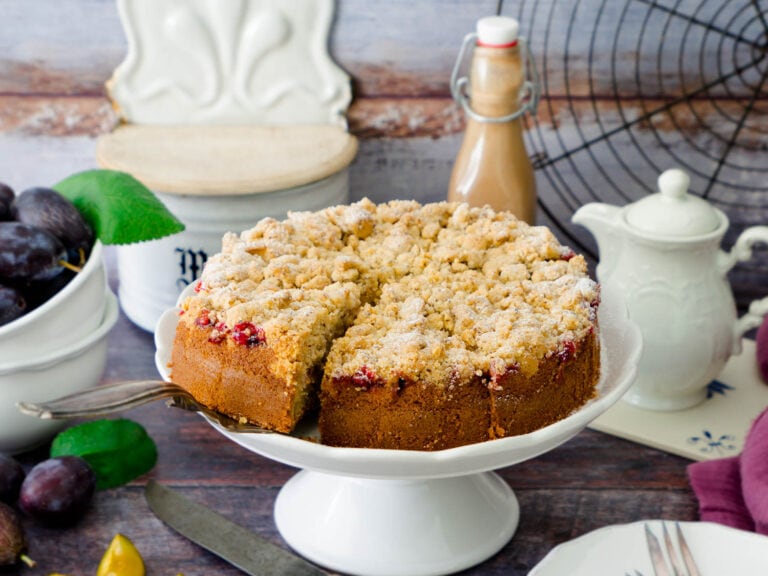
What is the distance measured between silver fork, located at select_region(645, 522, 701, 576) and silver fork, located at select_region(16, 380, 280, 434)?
386 mm

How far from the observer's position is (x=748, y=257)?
1.28 metres

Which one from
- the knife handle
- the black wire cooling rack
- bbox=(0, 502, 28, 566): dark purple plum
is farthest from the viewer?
the black wire cooling rack

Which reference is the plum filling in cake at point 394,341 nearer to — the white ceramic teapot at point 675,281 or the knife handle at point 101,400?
the knife handle at point 101,400

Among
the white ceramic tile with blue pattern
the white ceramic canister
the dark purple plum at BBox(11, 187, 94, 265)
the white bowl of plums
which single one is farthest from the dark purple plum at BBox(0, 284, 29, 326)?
the white ceramic tile with blue pattern

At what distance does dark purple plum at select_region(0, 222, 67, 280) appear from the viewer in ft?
3.70

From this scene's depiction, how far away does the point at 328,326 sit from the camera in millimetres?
983

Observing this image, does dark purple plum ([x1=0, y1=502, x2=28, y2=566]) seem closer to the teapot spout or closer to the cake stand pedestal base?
the cake stand pedestal base

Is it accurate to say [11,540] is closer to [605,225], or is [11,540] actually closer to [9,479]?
[9,479]

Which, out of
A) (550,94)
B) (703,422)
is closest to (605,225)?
(703,422)

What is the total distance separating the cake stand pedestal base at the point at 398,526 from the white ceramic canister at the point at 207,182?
19.2 inches

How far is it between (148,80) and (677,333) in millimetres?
949

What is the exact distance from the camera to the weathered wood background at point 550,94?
158cm

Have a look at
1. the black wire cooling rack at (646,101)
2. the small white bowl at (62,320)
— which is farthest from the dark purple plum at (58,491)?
the black wire cooling rack at (646,101)

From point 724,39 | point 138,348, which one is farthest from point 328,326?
point 724,39
